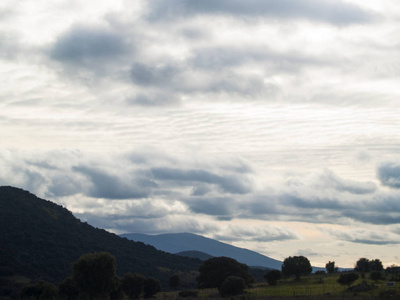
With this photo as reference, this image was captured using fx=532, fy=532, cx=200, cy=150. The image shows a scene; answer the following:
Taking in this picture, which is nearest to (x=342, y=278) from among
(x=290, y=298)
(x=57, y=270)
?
(x=290, y=298)

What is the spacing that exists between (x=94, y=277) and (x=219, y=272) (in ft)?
139

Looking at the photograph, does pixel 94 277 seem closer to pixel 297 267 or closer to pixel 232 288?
pixel 232 288

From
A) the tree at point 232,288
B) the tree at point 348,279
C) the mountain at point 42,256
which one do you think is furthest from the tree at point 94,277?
the mountain at point 42,256

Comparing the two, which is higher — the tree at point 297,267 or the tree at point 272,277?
the tree at point 297,267

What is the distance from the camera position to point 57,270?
545 ft

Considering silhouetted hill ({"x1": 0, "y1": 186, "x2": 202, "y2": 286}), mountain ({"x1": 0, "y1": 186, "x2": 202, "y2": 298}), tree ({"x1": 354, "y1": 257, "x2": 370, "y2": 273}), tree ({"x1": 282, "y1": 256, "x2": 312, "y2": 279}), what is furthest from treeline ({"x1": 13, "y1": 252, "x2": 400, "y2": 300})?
silhouetted hill ({"x1": 0, "y1": 186, "x2": 202, "y2": 286})

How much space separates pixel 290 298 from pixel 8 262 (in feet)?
338

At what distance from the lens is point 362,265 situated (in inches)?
5969

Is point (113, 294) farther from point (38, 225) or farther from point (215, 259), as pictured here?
point (38, 225)

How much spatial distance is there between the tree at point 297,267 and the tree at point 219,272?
11.0 meters

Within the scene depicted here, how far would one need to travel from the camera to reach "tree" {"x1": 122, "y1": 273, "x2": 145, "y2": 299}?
406 feet

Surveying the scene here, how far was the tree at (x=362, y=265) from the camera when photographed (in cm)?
14925

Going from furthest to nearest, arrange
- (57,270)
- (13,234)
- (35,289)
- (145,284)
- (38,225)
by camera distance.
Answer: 1. (38,225)
2. (13,234)
3. (57,270)
4. (145,284)
5. (35,289)

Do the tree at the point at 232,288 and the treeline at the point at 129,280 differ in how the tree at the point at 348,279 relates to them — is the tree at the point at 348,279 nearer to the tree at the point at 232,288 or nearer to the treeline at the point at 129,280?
the treeline at the point at 129,280
